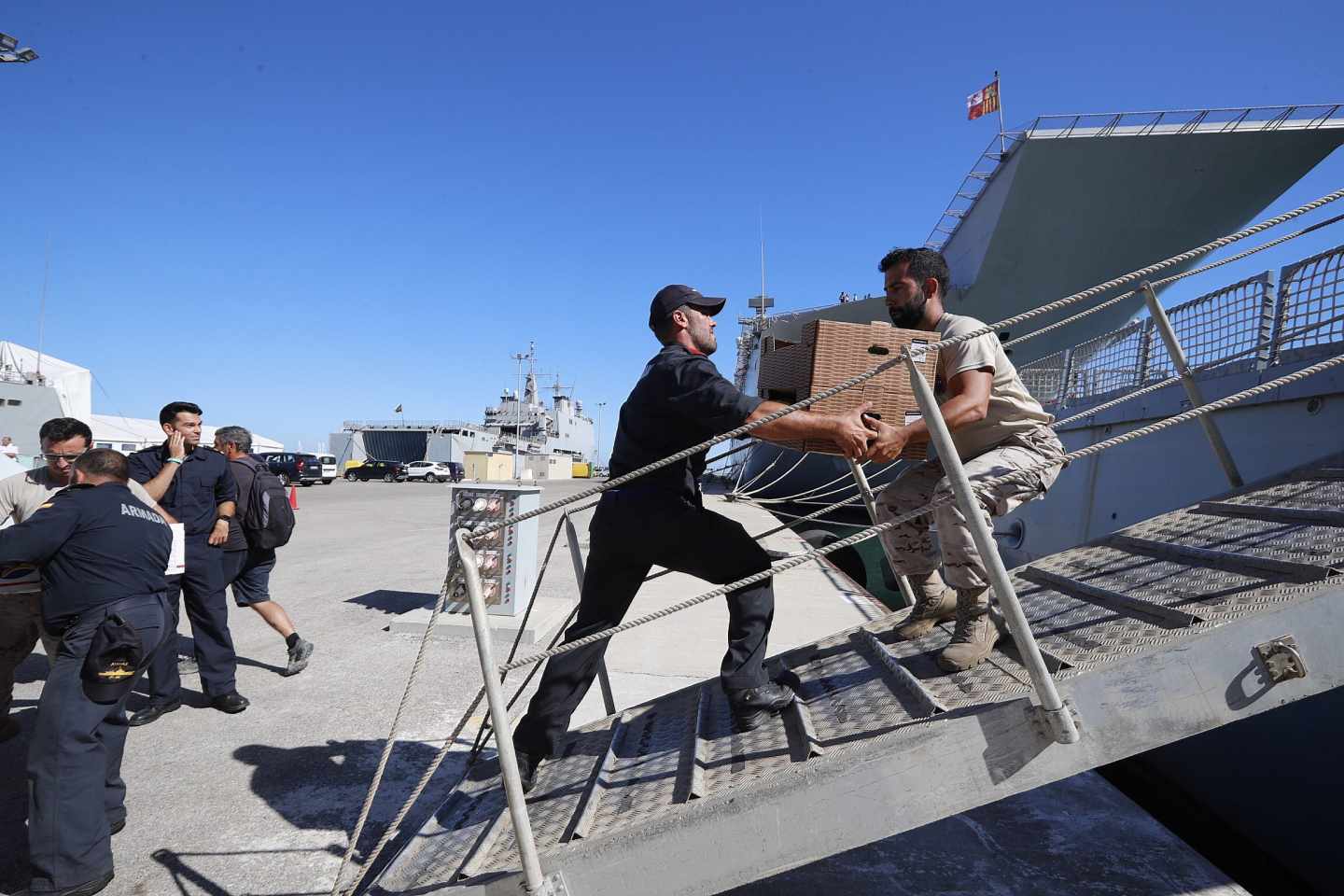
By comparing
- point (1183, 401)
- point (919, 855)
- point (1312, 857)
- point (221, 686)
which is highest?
point (1183, 401)

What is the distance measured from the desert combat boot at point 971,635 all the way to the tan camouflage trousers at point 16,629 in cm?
401

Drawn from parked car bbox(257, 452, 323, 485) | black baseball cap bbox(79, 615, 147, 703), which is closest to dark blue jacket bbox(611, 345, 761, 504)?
black baseball cap bbox(79, 615, 147, 703)

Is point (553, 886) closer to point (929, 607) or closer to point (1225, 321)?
point (929, 607)

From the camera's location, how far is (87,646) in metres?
2.73

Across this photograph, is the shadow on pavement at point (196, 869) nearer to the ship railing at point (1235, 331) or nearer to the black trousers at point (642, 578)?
the black trousers at point (642, 578)

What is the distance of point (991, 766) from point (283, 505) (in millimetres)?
4880

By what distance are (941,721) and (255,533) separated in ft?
15.6

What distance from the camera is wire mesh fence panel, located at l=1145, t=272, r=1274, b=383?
497 cm

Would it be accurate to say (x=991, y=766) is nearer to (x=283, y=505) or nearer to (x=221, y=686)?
(x=221, y=686)

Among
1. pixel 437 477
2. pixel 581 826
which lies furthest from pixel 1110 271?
pixel 437 477

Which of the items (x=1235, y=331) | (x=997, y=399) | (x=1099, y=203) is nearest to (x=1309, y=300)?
(x=1235, y=331)

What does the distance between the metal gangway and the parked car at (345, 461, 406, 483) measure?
46194 mm

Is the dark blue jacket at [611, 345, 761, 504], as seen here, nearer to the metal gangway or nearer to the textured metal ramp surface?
the metal gangway

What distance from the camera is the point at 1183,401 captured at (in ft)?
17.8
